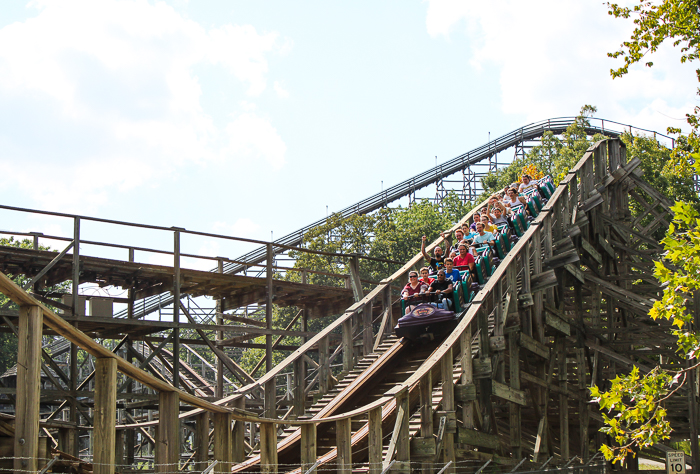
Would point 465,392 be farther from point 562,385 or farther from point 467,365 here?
point 562,385

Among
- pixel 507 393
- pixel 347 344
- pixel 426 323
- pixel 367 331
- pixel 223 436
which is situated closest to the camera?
pixel 223 436

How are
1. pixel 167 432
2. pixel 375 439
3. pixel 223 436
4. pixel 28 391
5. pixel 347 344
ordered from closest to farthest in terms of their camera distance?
pixel 28 391 → pixel 167 432 → pixel 223 436 → pixel 375 439 → pixel 347 344

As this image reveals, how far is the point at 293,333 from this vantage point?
60.6 feet

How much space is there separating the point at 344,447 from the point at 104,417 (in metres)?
3.08

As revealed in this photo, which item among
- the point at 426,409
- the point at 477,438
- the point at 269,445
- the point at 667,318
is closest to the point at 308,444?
the point at 269,445

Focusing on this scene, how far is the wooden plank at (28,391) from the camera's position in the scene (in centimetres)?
527

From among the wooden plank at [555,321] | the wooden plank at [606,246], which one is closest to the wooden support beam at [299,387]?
the wooden plank at [555,321]

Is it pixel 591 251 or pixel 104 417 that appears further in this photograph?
pixel 591 251

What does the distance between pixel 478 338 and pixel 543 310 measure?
8.63 feet

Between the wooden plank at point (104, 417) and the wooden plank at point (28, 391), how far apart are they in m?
0.45

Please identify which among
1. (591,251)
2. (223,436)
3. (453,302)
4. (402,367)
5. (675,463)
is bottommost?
(675,463)

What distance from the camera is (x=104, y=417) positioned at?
578cm

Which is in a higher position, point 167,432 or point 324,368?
point 324,368

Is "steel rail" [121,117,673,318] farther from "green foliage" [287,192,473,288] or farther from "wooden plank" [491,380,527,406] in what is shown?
"wooden plank" [491,380,527,406]
